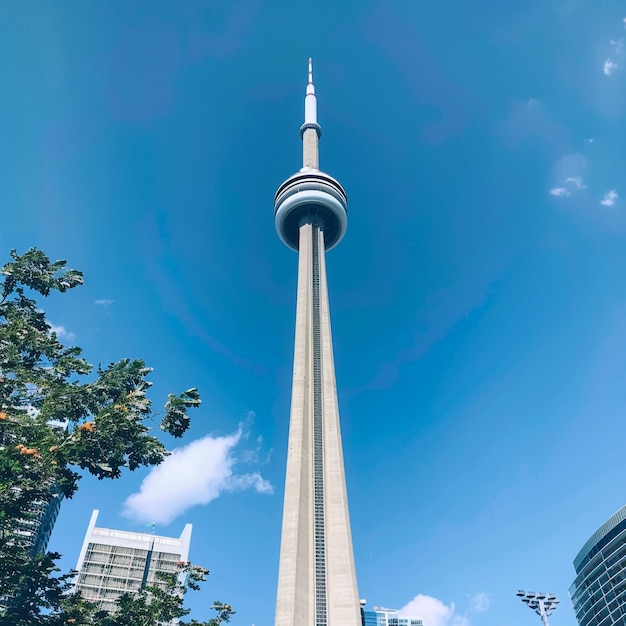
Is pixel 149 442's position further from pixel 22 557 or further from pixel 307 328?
pixel 307 328

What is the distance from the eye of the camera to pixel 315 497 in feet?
185

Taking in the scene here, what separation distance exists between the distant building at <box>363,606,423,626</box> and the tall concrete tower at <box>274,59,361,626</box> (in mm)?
145742

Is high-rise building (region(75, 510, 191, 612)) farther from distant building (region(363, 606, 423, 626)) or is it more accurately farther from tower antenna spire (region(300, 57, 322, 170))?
distant building (region(363, 606, 423, 626))

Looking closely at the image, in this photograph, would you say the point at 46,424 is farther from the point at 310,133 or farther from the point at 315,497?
the point at 310,133

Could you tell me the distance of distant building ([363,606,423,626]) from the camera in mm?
179600

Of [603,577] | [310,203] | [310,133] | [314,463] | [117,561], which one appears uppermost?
[310,133]

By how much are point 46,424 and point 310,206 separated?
67231mm

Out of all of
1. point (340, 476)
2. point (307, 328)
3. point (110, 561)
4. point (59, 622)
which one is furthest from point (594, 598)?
point (59, 622)

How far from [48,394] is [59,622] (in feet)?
28.7

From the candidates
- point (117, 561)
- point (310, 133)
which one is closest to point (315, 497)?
point (117, 561)

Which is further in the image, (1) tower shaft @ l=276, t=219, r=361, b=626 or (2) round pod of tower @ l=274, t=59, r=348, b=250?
(2) round pod of tower @ l=274, t=59, r=348, b=250

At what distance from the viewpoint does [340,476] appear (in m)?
56.3

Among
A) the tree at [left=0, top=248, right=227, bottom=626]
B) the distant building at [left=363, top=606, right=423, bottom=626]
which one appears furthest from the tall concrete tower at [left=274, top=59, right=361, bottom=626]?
the distant building at [left=363, top=606, right=423, bottom=626]

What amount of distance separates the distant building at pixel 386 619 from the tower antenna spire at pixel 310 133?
153 meters
